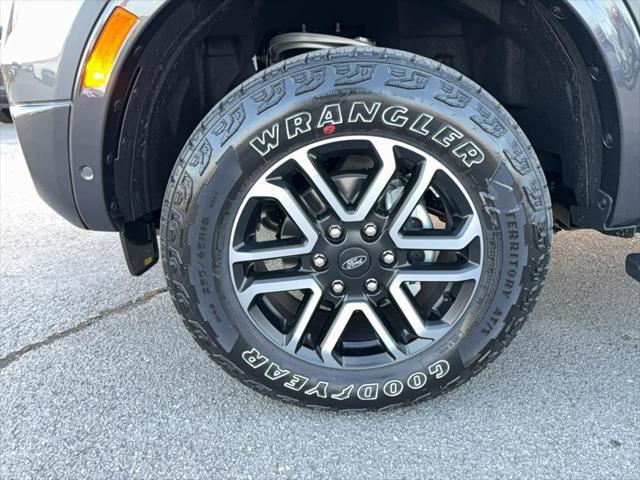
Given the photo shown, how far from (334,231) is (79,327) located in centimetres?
140

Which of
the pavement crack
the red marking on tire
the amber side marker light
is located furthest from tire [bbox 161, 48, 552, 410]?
the pavement crack

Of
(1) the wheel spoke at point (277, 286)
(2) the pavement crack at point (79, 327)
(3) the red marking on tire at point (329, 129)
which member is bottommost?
(2) the pavement crack at point (79, 327)

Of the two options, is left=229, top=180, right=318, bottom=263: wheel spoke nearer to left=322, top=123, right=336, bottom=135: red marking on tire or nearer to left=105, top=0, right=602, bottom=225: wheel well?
left=322, top=123, right=336, bottom=135: red marking on tire

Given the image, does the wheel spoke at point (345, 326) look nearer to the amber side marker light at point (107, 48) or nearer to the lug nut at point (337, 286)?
the lug nut at point (337, 286)

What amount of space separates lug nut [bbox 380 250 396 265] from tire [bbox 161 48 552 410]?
3 centimetres

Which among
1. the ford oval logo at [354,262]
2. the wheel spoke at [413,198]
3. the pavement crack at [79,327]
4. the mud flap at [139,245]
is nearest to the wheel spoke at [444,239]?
the wheel spoke at [413,198]

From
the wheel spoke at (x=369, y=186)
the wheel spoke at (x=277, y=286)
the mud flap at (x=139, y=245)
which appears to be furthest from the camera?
the mud flap at (x=139, y=245)

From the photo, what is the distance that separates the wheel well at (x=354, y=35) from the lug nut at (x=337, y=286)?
0.72 metres

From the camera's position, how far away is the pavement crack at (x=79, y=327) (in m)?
2.24

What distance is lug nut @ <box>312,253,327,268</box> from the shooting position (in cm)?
175

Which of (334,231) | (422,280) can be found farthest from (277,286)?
(422,280)

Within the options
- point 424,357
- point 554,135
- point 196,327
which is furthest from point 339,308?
point 554,135

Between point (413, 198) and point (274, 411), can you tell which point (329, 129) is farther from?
point (274, 411)

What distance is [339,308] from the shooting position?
1804 mm
